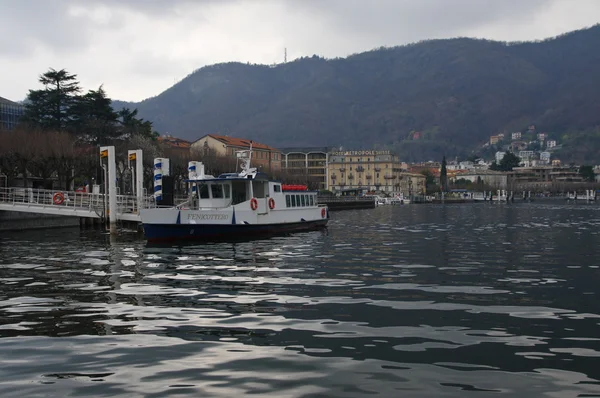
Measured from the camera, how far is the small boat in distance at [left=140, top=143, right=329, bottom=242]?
32.7 m

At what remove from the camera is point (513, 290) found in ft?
53.5

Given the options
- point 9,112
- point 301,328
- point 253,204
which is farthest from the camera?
point 9,112

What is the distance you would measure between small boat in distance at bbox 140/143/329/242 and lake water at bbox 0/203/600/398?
8876mm

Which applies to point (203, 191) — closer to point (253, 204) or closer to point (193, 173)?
point (253, 204)

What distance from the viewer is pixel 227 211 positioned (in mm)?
34625

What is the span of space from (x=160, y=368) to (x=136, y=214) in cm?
3032

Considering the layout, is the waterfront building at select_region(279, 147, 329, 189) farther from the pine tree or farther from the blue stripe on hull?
the blue stripe on hull

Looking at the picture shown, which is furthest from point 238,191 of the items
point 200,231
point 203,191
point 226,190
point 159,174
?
point 159,174

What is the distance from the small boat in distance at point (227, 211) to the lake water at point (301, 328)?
29.1 feet

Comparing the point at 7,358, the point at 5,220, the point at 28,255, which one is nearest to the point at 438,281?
the point at 7,358

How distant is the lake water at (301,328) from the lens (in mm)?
8531

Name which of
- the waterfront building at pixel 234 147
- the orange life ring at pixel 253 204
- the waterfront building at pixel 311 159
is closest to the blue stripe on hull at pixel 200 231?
the orange life ring at pixel 253 204

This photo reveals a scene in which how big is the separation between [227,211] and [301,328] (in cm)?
2329

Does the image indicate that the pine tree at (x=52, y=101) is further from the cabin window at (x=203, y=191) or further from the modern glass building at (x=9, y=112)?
the cabin window at (x=203, y=191)
